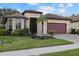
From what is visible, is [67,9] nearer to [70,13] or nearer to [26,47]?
[70,13]

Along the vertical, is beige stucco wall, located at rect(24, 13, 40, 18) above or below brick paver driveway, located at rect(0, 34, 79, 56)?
above

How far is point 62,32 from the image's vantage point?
55.1 ft

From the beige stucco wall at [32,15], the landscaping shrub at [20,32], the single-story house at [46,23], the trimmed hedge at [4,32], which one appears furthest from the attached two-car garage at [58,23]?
the trimmed hedge at [4,32]

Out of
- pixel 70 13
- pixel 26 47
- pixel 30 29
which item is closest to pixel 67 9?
pixel 70 13

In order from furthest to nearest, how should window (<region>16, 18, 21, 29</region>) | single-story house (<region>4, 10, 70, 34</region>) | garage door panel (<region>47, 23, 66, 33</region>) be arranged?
window (<region>16, 18, 21, 29</region>) → garage door panel (<region>47, 23, 66, 33</region>) → single-story house (<region>4, 10, 70, 34</region>)

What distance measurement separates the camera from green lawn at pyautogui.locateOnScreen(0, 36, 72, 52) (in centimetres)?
1536

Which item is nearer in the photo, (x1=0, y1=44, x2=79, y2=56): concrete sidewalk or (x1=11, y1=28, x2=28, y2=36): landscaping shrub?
(x1=0, y1=44, x2=79, y2=56): concrete sidewalk

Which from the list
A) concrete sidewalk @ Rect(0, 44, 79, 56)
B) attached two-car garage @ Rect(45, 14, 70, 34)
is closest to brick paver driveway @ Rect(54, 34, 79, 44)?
attached two-car garage @ Rect(45, 14, 70, 34)

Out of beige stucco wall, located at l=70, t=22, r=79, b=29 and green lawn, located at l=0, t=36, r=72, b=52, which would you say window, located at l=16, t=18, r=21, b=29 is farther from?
beige stucco wall, located at l=70, t=22, r=79, b=29

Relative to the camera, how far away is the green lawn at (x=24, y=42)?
15.4 meters

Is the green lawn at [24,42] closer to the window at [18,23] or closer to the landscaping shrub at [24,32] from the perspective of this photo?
the landscaping shrub at [24,32]

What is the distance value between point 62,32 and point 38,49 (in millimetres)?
2660

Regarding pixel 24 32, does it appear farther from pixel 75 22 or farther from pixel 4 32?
pixel 75 22

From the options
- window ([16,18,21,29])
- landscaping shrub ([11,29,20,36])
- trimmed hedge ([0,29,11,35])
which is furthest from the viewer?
window ([16,18,21,29])
